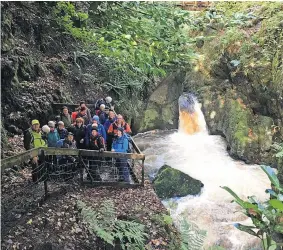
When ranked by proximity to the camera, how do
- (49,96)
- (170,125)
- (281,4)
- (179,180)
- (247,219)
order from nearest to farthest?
(49,96), (247,219), (179,180), (281,4), (170,125)

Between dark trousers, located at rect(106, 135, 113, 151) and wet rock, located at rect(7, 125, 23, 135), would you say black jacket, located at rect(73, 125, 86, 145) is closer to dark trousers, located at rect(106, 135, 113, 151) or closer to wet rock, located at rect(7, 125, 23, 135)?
dark trousers, located at rect(106, 135, 113, 151)

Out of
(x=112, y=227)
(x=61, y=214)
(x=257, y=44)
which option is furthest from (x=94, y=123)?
(x=257, y=44)

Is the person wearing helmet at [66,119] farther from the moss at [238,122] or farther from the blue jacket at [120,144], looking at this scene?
the moss at [238,122]

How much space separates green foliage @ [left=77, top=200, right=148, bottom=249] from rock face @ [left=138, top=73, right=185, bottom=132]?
13230mm

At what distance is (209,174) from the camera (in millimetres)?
14789

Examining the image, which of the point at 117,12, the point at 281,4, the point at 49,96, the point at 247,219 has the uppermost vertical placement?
the point at 281,4

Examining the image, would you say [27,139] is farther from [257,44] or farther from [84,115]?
[257,44]

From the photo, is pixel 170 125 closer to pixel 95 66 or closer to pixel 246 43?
pixel 246 43

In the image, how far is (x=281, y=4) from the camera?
619 inches

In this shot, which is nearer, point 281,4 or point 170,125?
point 281,4

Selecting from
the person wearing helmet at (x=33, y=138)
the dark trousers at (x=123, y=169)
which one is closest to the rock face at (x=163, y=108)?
the dark trousers at (x=123, y=169)

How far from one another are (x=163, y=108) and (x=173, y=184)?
25.8 feet

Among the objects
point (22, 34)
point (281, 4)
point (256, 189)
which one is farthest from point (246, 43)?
point (22, 34)

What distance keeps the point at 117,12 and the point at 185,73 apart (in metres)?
14.8
